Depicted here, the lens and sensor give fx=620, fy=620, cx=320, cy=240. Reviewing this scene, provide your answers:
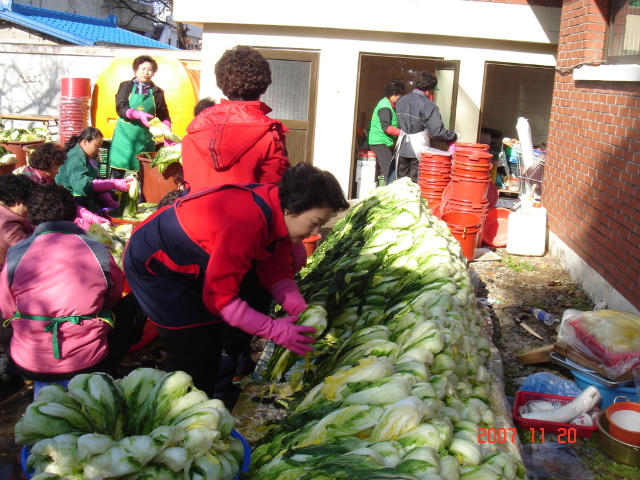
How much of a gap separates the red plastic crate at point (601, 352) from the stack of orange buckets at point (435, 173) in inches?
143

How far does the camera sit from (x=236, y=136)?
378cm

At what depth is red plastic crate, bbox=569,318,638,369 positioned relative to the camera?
3969 mm

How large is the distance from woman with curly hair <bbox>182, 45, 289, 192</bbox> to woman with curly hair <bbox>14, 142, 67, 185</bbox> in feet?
7.97

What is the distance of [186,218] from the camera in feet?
8.77

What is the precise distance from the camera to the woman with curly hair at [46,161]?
18.8 feet

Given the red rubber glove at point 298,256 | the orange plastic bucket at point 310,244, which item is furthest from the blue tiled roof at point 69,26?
the red rubber glove at point 298,256

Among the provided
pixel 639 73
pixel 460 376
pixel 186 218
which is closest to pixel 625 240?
pixel 639 73

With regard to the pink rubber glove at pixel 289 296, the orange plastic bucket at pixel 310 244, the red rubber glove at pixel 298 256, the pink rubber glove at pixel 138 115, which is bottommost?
the orange plastic bucket at pixel 310 244

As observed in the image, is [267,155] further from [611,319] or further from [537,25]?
[537,25]

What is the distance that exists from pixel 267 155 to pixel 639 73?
3.55 m

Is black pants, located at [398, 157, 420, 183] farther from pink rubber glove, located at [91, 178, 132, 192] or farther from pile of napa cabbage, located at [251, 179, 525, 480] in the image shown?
pile of napa cabbage, located at [251, 179, 525, 480]

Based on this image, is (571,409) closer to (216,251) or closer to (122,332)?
(216,251)

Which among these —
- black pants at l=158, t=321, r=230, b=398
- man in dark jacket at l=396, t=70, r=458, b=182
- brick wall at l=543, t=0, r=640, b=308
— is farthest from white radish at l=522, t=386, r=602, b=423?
man in dark jacket at l=396, t=70, r=458, b=182

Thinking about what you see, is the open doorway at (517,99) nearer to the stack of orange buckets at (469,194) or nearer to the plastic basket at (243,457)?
the stack of orange buckets at (469,194)
